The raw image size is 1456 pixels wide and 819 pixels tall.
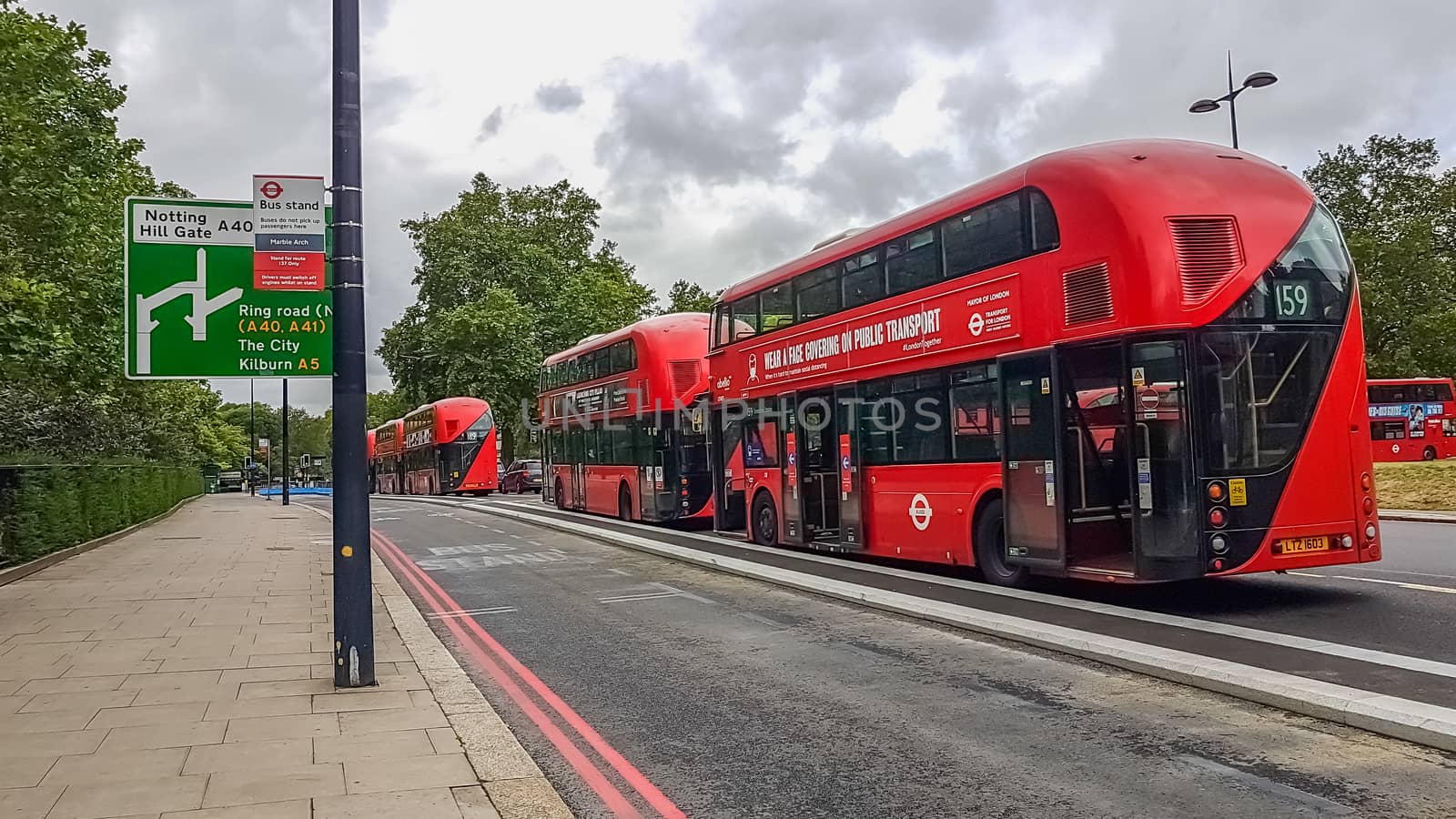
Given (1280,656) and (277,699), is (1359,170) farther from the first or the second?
(277,699)

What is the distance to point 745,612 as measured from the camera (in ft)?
33.5

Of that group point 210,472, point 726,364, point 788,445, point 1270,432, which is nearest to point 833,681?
point 1270,432

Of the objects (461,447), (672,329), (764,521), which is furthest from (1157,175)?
(461,447)

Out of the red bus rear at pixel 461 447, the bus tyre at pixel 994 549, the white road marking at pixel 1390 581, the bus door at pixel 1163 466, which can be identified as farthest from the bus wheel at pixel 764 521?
the red bus rear at pixel 461 447

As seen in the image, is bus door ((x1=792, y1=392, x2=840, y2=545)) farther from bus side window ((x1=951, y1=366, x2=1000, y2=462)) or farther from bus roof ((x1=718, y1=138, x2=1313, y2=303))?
bus roof ((x1=718, y1=138, x2=1313, y2=303))

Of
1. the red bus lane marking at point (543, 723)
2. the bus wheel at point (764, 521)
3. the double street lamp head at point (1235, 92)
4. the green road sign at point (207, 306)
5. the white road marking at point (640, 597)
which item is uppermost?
the double street lamp head at point (1235, 92)

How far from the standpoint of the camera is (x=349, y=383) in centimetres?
686

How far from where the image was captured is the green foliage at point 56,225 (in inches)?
547

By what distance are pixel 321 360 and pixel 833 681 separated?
15.4ft

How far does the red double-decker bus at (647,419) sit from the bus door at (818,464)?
562 cm

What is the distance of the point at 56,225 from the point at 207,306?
1008 centimetres

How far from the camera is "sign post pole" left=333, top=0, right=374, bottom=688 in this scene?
6.85m

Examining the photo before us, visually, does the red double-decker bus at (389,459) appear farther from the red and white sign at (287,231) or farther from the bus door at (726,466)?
the red and white sign at (287,231)

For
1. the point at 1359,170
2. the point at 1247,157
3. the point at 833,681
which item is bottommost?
the point at 833,681
